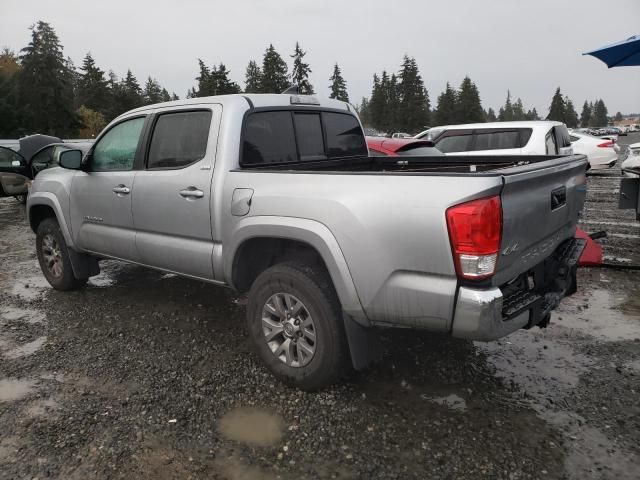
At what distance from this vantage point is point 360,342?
9.91ft

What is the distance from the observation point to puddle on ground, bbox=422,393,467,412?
3.10 metres

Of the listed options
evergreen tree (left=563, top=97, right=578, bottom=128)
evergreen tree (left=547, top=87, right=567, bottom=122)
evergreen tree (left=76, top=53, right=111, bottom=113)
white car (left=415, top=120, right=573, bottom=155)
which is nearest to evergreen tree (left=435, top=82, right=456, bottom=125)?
evergreen tree (left=547, top=87, right=567, bottom=122)

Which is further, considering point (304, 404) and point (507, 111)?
point (507, 111)

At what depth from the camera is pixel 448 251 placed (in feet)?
8.12

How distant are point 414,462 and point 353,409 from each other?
58 cm

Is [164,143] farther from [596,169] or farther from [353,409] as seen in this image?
[596,169]

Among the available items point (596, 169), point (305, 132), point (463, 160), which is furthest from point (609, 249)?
point (596, 169)

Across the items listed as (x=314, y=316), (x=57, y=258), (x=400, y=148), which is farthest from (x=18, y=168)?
(x=314, y=316)

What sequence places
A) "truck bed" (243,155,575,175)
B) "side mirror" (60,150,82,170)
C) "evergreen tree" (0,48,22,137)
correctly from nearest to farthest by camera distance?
"truck bed" (243,155,575,175) < "side mirror" (60,150,82,170) < "evergreen tree" (0,48,22,137)

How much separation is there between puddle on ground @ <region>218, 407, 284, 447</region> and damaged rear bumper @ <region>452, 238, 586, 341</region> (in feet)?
3.90

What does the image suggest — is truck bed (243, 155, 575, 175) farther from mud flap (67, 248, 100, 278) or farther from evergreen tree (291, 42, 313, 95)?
evergreen tree (291, 42, 313, 95)

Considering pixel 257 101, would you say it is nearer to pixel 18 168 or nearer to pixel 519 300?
pixel 519 300

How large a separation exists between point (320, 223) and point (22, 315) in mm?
3698

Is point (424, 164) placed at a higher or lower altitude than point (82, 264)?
higher
